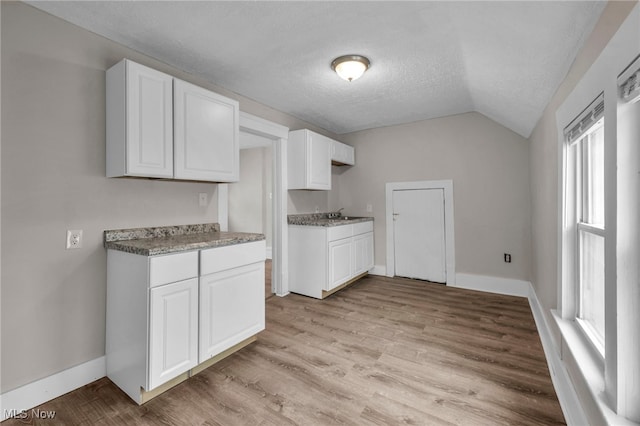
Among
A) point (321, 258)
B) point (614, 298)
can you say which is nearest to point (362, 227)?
point (321, 258)

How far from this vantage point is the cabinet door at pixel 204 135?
2.15 m

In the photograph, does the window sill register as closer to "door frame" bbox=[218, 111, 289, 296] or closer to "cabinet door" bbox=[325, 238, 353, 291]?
"cabinet door" bbox=[325, 238, 353, 291]

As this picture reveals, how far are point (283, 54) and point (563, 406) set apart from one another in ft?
9.64

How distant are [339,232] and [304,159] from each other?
1.04m

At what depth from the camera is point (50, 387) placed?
5.70 ft

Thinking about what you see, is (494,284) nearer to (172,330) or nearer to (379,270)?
(379,270)

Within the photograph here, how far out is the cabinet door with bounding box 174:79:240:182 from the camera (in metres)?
2.15

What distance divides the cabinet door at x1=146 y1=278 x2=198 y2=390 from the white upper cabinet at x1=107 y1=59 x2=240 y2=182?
834 mm

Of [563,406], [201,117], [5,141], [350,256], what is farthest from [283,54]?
[563,406]

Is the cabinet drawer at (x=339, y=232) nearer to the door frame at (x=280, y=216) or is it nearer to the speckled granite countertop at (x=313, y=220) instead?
the speckled granite countertop at (x=313, y=220)

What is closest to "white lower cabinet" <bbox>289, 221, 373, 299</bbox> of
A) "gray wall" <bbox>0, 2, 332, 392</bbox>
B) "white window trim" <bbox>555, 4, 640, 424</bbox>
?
"gray wall" <bbox>0, 2, 332, 392</bbox>

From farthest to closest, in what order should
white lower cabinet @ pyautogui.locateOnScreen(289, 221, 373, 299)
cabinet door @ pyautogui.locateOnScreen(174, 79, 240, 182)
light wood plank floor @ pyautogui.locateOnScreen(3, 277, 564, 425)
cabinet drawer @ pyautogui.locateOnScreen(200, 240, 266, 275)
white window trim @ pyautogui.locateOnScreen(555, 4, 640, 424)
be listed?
white lower cabinet @ pyautogui.locateOnScreen(289, 221, 373, 299)
cabinet door @ pyautogui.locateOnScreen(174, 79, 240, 182)
cabinet drawer @ pyautogui.locateOnScreen(200, 240, 266, 275)
light wood plank floor @ pyautogui.locateOnScreen(3, 277, 564, 425)
white window trim @ pyautogui.locateOnScreen(555, 4, 640, 424)

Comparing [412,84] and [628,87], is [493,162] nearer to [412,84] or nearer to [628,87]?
[412,84]

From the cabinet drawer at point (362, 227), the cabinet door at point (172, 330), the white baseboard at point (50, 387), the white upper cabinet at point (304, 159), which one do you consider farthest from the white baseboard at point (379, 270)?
the white baseboard at point (50, 387)
